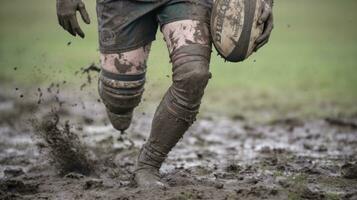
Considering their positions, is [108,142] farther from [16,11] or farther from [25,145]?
[16,11]

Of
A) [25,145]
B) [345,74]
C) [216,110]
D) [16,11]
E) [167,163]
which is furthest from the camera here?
[16,11]

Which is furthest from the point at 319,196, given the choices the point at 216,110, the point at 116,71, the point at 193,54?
the point at 216,110

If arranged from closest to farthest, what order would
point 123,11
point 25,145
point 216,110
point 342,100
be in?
point 123,11 < point 25,145 < point 216,110 < point 342,100

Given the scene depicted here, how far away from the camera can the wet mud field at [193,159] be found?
A: 4.96 meters

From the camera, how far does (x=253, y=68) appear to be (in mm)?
14172

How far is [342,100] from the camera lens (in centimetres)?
1053

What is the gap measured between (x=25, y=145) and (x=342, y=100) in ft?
16.2

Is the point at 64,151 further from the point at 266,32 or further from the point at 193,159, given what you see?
the point at 266,32

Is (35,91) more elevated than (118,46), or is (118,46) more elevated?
(118,46)

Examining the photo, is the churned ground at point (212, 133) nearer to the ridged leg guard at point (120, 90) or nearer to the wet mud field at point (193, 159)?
the wet mud field at point (193, 159)

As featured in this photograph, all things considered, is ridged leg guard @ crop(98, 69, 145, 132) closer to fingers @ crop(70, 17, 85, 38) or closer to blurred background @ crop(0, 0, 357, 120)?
fingers @ crop(70, 17, 85, 38)

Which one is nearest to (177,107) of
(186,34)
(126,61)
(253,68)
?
(186,34)

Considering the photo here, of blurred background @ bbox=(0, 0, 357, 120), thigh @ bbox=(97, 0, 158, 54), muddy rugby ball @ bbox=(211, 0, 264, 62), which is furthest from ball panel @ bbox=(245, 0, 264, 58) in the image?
blurred background @ bbox=(0, 0, 357, 120)

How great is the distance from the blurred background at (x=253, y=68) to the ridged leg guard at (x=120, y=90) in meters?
0.94
